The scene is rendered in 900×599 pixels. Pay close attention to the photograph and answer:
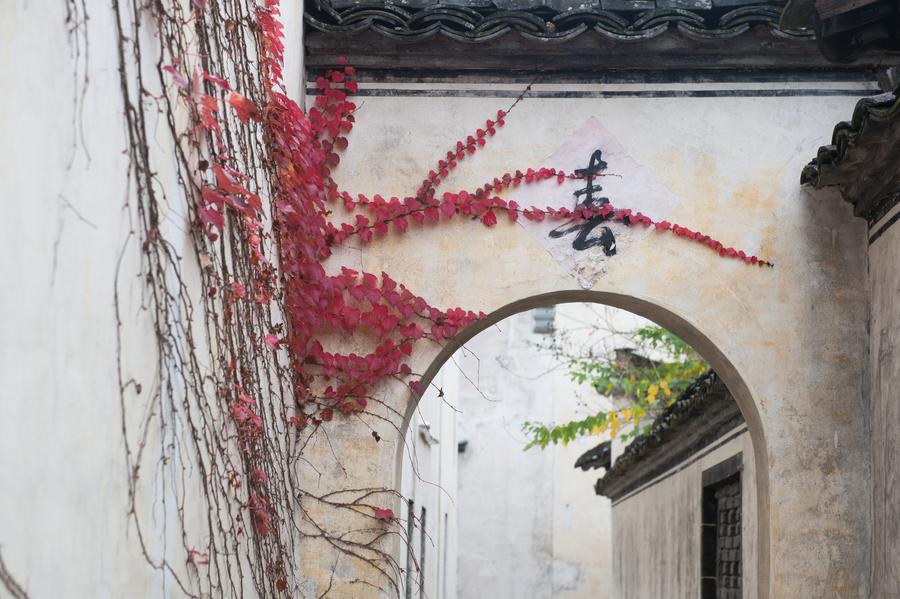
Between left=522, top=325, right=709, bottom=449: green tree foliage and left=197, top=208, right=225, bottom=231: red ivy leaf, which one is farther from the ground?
left=522, top=325, right=709, bottom=449: green tree foliage

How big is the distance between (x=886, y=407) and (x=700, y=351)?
0.94 m

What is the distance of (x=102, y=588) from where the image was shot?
2.84m

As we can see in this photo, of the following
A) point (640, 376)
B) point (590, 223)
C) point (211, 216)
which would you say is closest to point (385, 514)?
point (590, 223)

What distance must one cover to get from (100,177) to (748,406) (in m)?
3.50

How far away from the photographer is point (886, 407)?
198 inches

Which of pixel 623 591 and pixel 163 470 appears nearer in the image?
pixel 163 470

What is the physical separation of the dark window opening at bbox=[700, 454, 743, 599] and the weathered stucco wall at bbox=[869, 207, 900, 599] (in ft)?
7.32

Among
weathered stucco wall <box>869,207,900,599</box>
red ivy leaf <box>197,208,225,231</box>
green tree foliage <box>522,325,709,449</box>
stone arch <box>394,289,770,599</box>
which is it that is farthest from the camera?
green tree foliage <box>522,325,709,449</box>

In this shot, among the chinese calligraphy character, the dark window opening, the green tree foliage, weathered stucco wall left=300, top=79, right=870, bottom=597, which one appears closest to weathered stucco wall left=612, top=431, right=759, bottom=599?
the dark window opening

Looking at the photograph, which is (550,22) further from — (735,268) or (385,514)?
(385,514)

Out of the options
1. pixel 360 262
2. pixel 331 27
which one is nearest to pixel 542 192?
pixel 360 262

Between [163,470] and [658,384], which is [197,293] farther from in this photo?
[658,384]

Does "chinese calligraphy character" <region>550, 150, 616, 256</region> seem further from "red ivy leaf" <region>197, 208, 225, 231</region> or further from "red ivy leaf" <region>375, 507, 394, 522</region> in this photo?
"red ivy leaf" <region>197, 208, 225, 231</region>

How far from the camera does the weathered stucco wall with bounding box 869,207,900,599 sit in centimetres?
487
